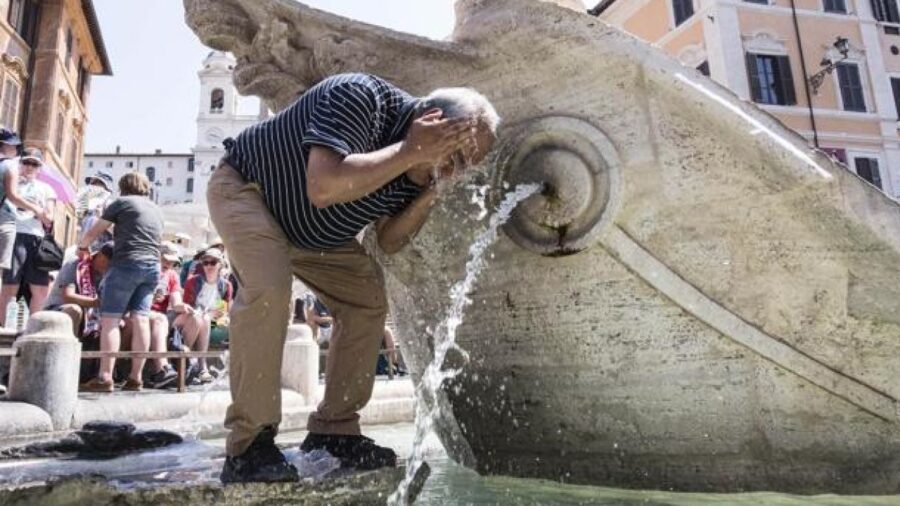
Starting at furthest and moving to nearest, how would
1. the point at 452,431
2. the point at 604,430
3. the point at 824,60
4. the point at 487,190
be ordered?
the point at 824,60
the point at 452,431
the point at 487,190
the point at 604,430

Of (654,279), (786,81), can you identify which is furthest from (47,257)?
(786,81)

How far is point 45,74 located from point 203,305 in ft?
69.2

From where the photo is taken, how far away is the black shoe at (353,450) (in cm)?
237

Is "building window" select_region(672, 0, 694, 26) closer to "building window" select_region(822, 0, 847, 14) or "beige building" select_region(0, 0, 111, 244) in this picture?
"building window" select_region(822, 0, 847, 14)

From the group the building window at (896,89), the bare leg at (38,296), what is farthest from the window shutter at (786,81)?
the bare leg at (38,296)

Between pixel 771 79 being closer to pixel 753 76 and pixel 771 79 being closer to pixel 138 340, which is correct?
pixel 753 76

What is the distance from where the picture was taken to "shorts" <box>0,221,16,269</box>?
5238 mm

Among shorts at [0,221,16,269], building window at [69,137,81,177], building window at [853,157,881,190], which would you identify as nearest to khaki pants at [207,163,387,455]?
shorts at [0,221,16,269]

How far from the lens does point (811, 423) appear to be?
237 cm

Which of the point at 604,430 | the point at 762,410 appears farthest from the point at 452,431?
the point at 762,410

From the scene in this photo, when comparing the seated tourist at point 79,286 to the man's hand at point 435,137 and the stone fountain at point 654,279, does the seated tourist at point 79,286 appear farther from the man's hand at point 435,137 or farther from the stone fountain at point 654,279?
the man's hand at point 435,137

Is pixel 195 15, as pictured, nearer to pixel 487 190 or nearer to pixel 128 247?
pixel 487 190

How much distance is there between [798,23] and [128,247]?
23154 mm

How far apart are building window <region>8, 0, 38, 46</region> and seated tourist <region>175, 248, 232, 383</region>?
65.5ft
